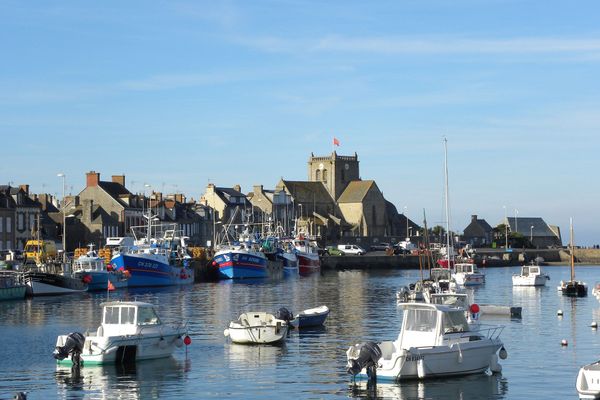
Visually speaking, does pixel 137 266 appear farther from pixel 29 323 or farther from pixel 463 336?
pixel 463 336

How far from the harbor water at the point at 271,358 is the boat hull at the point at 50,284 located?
325 centimetres

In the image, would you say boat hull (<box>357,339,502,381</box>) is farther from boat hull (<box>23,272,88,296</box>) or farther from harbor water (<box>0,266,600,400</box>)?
boat hull (<box>23,272,88,296</box>)

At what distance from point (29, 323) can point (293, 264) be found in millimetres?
76611

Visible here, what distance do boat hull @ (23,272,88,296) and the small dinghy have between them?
111 feet

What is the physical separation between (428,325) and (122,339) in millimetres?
11994

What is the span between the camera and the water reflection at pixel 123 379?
3656cm

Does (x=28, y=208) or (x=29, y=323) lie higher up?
(x=28, y=208)

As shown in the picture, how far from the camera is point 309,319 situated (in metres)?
56.7

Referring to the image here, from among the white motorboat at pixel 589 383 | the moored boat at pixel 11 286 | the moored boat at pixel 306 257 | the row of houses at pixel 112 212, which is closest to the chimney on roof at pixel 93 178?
the row of houses at pixel 112 212

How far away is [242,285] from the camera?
346ft

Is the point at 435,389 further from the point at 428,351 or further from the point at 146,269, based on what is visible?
the point at 146,269

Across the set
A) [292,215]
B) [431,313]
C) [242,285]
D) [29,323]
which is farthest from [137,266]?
[292,215]

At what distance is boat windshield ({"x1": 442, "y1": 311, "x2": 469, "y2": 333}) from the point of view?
38625 millimetres

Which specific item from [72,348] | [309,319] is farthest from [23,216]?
[72,348]
